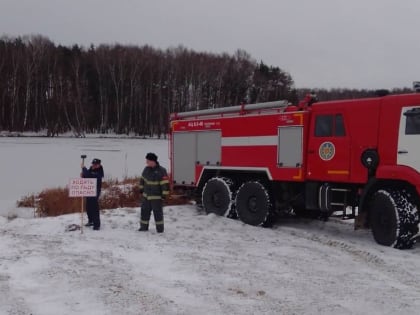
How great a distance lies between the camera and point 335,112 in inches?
407

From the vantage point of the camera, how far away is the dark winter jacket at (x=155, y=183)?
10.5 m

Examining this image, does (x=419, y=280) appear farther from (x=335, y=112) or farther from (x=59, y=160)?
(x=59, y=160)

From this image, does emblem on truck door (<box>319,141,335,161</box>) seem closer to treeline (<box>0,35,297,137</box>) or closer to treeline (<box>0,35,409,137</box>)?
treeline (<box>0,35,409,137</box>)

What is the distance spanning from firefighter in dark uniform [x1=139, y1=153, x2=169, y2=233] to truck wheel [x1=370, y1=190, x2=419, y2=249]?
394cm

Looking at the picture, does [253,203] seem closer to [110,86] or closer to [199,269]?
[199,269]

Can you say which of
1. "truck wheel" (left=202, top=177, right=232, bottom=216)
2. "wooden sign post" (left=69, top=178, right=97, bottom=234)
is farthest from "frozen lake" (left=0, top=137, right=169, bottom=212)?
"wooden sign post" (left=69, top=178, right=97, bottom=234)

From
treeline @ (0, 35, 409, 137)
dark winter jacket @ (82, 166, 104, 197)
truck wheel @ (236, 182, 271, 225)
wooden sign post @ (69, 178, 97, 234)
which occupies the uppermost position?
treeline @ (0, 35, 409, 137)

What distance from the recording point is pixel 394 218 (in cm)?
925

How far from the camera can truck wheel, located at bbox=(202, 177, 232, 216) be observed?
1252cm

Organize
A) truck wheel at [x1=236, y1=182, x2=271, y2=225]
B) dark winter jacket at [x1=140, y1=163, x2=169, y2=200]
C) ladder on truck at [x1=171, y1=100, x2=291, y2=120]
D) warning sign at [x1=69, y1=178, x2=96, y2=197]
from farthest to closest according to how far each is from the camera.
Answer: truck wheel at [x1=236, y1=182, x2=271, y2=225], ladder on truck at [x1=171, y1=100, x2=291, y2=120], dark winter jacket at [x1=140, y1=163, x2=169, y2=200], warning sign at [x1=69, y1=178, x2=96, y2=197]

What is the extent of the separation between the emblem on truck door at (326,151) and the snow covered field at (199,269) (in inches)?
62.5

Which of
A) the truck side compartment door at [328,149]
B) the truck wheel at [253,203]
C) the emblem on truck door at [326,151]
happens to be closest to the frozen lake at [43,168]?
the truck wheel at [253,203]

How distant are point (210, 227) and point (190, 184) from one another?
9.19 ft

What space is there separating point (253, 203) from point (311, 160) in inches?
72.7
